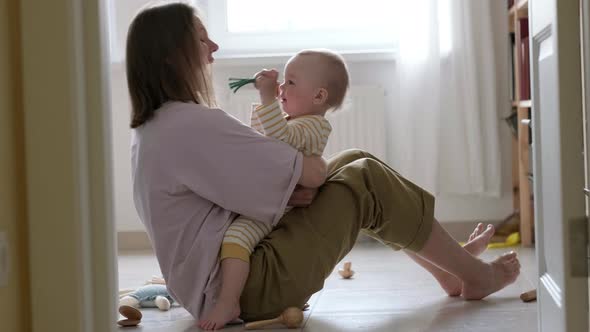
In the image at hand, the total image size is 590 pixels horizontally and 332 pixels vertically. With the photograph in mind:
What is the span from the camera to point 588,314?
1376mm

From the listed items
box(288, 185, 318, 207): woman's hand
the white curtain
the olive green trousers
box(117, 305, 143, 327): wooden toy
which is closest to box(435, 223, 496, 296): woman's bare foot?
the olive green trousers

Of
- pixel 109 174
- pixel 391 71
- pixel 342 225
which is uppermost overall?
pixel 391 71

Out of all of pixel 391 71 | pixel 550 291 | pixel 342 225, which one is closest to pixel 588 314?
pixel 550 291

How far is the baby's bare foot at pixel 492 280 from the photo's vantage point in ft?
7.09

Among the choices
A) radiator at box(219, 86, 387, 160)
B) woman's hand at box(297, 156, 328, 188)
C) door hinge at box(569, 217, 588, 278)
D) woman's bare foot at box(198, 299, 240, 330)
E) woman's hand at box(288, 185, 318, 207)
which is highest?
radiator at box(219, 86, 387, 160)

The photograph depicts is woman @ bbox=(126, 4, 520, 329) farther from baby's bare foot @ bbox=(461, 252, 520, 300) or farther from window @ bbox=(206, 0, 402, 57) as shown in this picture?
window @ bbox=(206, 0, 402, 57)

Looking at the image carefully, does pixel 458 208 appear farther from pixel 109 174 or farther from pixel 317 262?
pixel 109 174

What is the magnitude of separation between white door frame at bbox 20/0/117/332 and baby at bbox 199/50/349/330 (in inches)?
20.9

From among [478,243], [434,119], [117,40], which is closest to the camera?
[478,243]

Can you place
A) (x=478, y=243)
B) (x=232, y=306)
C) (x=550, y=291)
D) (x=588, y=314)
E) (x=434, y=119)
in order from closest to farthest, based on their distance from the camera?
(x=588, y=314) → (x=550, y=291) → (x=232, y=306) → (x=478, y=243) → (x=434, y=119)

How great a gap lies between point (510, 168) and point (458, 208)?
0.84 feet

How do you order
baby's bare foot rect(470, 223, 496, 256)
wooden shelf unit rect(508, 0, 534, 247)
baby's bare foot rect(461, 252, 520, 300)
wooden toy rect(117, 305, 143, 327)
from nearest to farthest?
wooden toy rect(117, 305, 143, 327)
baby's bare foot rect(461, 252, 520, 300)
baby's bare foot rect(470, 223, 496, 256)
wooden shelf unit rect(508, 0, 534, 247)

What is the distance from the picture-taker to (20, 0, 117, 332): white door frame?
53.3 inches

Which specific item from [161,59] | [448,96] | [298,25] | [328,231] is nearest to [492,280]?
[328,231]
